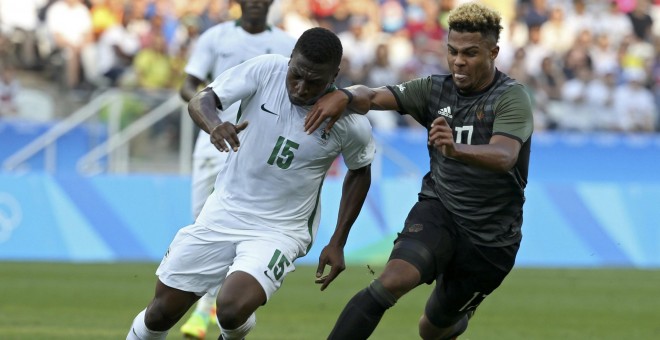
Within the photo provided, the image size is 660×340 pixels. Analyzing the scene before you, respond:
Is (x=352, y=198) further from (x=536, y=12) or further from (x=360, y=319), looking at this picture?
(x=536, y=12)

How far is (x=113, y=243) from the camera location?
672 inches

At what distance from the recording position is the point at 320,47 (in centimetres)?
707

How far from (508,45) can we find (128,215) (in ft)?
31.8

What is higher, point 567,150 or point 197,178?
point 197,178

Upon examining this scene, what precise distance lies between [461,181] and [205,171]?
335cm

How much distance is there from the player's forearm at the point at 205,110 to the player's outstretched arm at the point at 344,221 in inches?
41.3

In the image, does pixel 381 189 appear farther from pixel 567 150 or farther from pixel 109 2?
pixel 109 2

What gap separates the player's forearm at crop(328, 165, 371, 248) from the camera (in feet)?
25.4

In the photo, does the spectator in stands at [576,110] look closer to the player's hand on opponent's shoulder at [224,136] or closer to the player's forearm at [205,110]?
the player's forearm at [205,110]

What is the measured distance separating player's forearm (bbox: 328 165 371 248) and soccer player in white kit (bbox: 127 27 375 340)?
0.40 feet

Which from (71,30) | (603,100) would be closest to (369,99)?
(71,30)

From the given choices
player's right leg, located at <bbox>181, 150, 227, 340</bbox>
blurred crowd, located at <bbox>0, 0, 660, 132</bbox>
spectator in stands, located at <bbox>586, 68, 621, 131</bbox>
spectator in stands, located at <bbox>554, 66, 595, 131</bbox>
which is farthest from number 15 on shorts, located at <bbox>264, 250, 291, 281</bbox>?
spectator in stands, located at <bbox>586, 68, 621, 131</bbox>

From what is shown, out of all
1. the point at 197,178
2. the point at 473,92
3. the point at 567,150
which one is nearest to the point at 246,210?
the point at 473,92

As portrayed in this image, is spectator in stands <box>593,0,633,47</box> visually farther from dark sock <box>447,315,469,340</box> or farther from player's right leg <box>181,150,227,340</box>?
dark sock <box>447,315,469,340</box>
